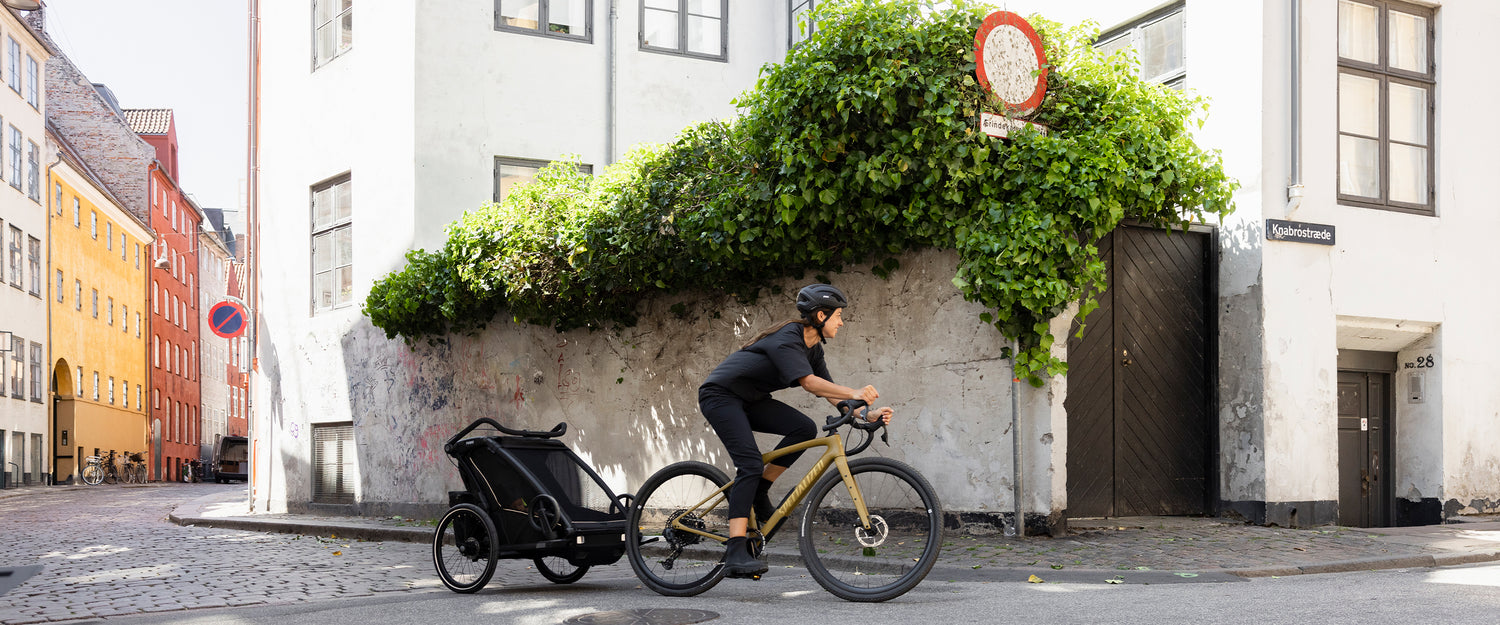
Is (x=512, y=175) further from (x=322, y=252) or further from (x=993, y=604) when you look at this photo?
(x=993, y=604)

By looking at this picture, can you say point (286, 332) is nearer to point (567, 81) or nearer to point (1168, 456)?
point (567, 81)

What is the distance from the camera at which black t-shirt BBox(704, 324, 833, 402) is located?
6.97 m

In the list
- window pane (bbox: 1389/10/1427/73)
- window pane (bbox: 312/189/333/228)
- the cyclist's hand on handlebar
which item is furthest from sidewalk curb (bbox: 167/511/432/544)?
window pane (bbox: 1389/10/1427/73)

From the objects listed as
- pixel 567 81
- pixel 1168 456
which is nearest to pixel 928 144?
pixel 1168 456

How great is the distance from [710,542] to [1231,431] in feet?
19.6

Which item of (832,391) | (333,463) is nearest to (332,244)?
(333,463)

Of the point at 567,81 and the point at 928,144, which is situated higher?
the point at 567,81

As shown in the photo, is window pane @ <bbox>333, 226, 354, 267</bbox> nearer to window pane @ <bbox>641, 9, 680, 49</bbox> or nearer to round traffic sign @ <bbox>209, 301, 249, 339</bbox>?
round traffic sign @ <bbox>209, 301, 249, 339</bbox>

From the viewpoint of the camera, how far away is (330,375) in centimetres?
1692

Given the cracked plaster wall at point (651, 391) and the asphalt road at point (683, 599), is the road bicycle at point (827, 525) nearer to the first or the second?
the asphalt road at point (683, 599)

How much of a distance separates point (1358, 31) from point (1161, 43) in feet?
5.70

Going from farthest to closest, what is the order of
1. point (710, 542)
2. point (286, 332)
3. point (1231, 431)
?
point (286, 332) → point (1231, 431) → point (710, 542)

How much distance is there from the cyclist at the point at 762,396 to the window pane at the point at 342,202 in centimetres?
1098

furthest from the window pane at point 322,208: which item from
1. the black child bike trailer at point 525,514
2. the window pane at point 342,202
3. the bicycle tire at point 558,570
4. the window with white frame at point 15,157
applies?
Result: the window with white frame at point 15,157
